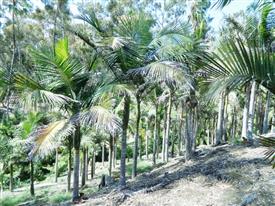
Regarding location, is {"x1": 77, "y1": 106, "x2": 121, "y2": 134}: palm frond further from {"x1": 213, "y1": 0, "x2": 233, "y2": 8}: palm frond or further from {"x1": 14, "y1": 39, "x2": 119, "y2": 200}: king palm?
{"x1": 213, "y1": 0, "x2": 233, "y2": 8}: palm frond

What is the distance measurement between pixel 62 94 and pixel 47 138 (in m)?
1.66

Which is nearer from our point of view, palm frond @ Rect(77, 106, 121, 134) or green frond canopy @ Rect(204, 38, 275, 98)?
green frond canopy @ Rect(204, 38, 275, 98)

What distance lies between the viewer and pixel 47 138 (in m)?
9.56

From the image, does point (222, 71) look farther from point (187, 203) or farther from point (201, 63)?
point (187, 203)

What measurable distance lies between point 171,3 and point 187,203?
23781 millimetres

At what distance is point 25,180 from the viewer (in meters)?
33.7

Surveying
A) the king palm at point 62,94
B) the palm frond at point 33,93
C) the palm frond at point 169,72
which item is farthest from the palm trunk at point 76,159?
the palm frond at point 169,72

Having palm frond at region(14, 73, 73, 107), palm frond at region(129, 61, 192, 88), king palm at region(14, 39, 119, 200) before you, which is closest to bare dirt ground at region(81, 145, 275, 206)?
king palm at region(14, 39, 119, 200)

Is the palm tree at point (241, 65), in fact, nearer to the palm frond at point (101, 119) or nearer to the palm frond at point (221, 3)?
the palm frond at point (221, 3)

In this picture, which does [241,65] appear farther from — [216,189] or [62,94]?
[62,94]

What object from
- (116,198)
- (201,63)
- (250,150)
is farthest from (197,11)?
(201,63)

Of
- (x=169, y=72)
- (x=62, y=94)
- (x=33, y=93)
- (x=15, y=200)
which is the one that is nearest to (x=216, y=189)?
(x=169, y=72)

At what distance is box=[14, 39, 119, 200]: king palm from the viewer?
31.3ft

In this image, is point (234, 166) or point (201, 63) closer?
point (201, 63)
